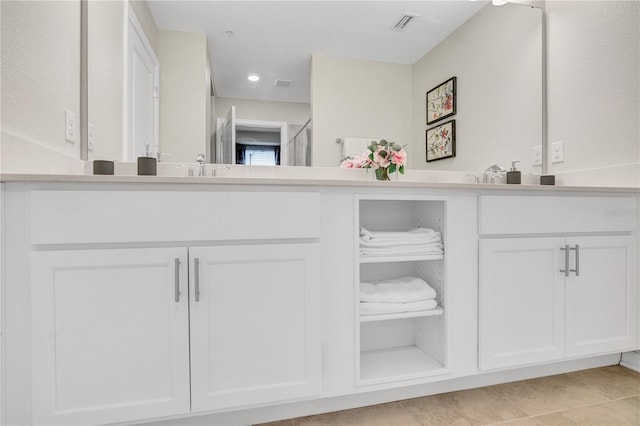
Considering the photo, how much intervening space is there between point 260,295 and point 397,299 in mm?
588

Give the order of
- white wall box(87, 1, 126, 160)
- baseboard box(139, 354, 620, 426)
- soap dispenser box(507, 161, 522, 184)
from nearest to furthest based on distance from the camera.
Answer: baseboard box(139, 354, 620, 426), white wall box(87, 1, 126, 160), soap dispenser box(507, 161, 522, 184)

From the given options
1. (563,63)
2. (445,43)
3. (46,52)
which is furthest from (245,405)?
(563,63)

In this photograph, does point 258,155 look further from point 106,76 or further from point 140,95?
point 106,76

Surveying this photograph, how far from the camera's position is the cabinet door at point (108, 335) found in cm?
104

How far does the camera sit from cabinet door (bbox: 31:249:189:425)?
3.42 feet

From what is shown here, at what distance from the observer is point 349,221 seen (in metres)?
1.31

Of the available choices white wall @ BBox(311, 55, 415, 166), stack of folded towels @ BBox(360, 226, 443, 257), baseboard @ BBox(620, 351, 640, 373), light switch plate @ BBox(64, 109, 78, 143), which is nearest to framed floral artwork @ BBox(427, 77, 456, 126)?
white wall @ BBox(311, 55, 415, 166)

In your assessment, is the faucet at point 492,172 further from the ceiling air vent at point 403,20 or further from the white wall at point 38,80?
the white wall at point 38,80

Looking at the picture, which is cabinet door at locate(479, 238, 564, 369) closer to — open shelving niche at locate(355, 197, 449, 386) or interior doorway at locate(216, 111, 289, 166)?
open shelving niche at locate(355, 197, 449, 386)

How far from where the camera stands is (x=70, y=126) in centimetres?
141

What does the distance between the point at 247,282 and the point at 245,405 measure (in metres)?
0.40

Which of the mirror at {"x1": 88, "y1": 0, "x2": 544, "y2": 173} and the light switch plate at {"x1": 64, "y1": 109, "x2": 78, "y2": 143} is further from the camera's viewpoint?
the mirror at {"x1": 88, "y1": 0, "x2": 544, "y2": 173}

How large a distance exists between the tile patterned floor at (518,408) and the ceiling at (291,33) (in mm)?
1388

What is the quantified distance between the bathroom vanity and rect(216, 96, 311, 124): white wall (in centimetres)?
57
